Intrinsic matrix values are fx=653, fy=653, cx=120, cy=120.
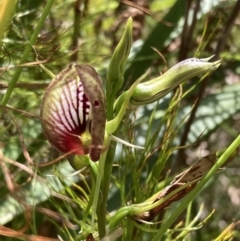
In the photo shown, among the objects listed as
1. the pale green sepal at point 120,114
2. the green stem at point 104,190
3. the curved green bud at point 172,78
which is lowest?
the green stem at point 104,190

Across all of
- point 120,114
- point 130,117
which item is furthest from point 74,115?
point 130,117

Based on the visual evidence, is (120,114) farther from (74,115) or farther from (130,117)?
(130,117)

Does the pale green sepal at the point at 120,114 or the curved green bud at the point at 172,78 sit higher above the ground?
the curved green bud at the point at 172,78

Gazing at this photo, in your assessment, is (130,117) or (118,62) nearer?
(118,62)

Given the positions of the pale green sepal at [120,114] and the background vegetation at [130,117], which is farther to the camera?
the background vegetation at [130,117]

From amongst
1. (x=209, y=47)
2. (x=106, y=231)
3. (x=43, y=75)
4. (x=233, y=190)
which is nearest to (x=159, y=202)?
(x=106, y=231)
